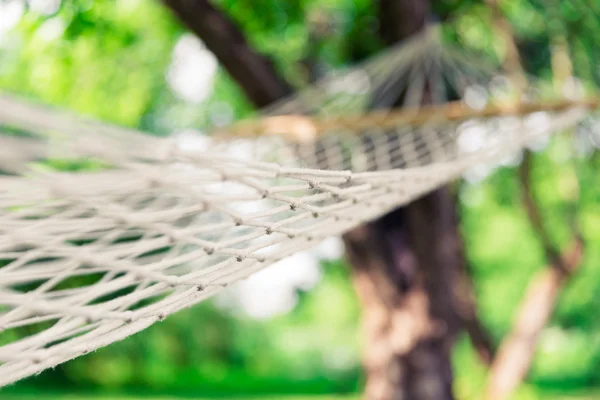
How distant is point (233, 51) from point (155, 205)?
0.90 metres

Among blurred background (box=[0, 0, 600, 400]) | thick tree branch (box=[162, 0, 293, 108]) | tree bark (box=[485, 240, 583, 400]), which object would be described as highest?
blurred background (box=[0, 0, 600, 400])

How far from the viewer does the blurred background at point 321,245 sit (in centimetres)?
322

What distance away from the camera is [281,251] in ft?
3.44

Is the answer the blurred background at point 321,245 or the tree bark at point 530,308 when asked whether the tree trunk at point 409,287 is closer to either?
the blurred background at point 321,245

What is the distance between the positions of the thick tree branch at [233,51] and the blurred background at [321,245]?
0.10 meters

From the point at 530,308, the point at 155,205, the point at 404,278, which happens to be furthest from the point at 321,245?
Answer: the point at 155,205

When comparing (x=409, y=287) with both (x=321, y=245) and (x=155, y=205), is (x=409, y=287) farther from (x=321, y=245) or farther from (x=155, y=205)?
(x=155, y=205)

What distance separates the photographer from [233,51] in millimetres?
2445

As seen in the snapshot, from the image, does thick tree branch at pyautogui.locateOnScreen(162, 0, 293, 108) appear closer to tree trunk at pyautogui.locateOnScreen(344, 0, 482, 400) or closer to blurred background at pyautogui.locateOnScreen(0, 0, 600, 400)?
blurred background at pyautogui.locateOnScreen(0, 0, 600, 400)

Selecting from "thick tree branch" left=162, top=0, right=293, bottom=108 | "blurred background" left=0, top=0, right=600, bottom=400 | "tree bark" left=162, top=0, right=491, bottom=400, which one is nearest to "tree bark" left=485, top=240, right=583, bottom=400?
"blurred background" left=0, top=0, right=600, bottom=400

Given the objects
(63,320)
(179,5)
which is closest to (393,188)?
(63,320)

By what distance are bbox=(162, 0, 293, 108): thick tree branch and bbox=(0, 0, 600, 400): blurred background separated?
0.34ft

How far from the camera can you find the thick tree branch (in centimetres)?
236

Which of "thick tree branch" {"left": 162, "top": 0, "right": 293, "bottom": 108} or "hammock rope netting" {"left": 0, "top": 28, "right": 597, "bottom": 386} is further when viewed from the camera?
"thick tree branch" {"left": 162, "top": 0, "right": 293, "bottom": 108}
